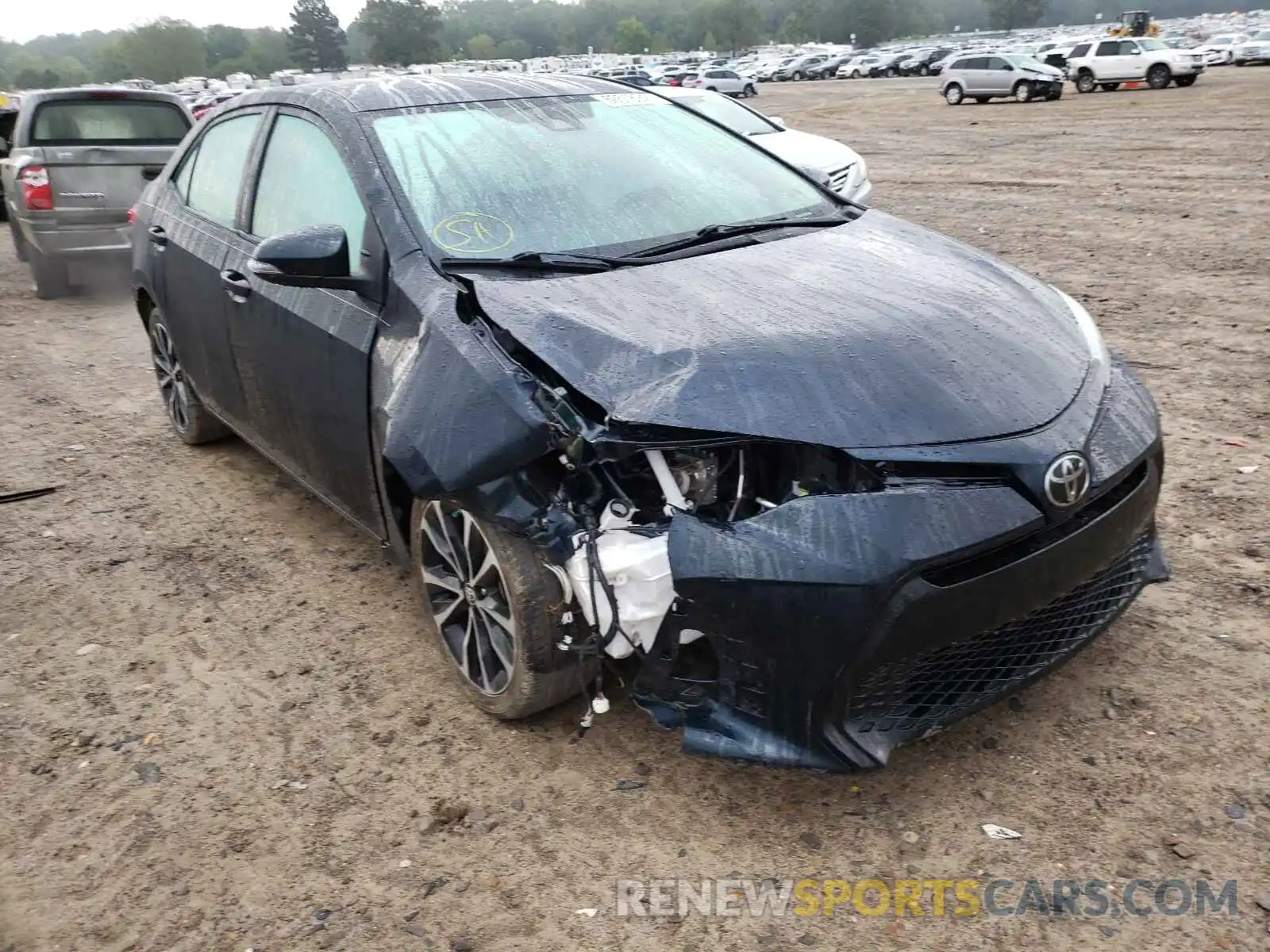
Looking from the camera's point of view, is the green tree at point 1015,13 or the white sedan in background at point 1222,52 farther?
the green tree at point 1015,13

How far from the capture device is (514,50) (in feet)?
473

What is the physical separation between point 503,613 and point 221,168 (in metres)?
2.69

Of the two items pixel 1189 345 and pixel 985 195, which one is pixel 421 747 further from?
pixel 985 195

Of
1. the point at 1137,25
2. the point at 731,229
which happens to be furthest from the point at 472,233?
the point at 1137,25

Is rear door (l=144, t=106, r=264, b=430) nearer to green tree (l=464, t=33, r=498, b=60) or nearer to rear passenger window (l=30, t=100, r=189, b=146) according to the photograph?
rear passenger window (l=30, t=100, r=189, b=146)

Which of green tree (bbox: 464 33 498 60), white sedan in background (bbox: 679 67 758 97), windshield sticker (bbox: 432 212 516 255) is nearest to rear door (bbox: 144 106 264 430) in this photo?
windshield sticker (bbox: 432 212 516 255)

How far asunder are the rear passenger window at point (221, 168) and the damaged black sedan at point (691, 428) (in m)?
0.57

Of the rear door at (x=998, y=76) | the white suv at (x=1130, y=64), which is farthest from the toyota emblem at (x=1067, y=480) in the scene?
the white suv at (x=1130, y=64)

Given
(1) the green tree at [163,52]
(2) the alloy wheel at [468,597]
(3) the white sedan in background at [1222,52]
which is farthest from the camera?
(1) the green tree at [163,52]

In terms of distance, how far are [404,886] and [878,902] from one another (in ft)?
3.60

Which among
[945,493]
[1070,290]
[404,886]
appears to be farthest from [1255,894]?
[1070,290]

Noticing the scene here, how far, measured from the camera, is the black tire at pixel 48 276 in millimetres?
9383

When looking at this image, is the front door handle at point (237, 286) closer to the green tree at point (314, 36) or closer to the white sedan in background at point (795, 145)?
the white sedan in background at point (795, 145)

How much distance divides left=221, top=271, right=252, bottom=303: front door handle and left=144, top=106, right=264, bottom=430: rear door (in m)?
0.06
